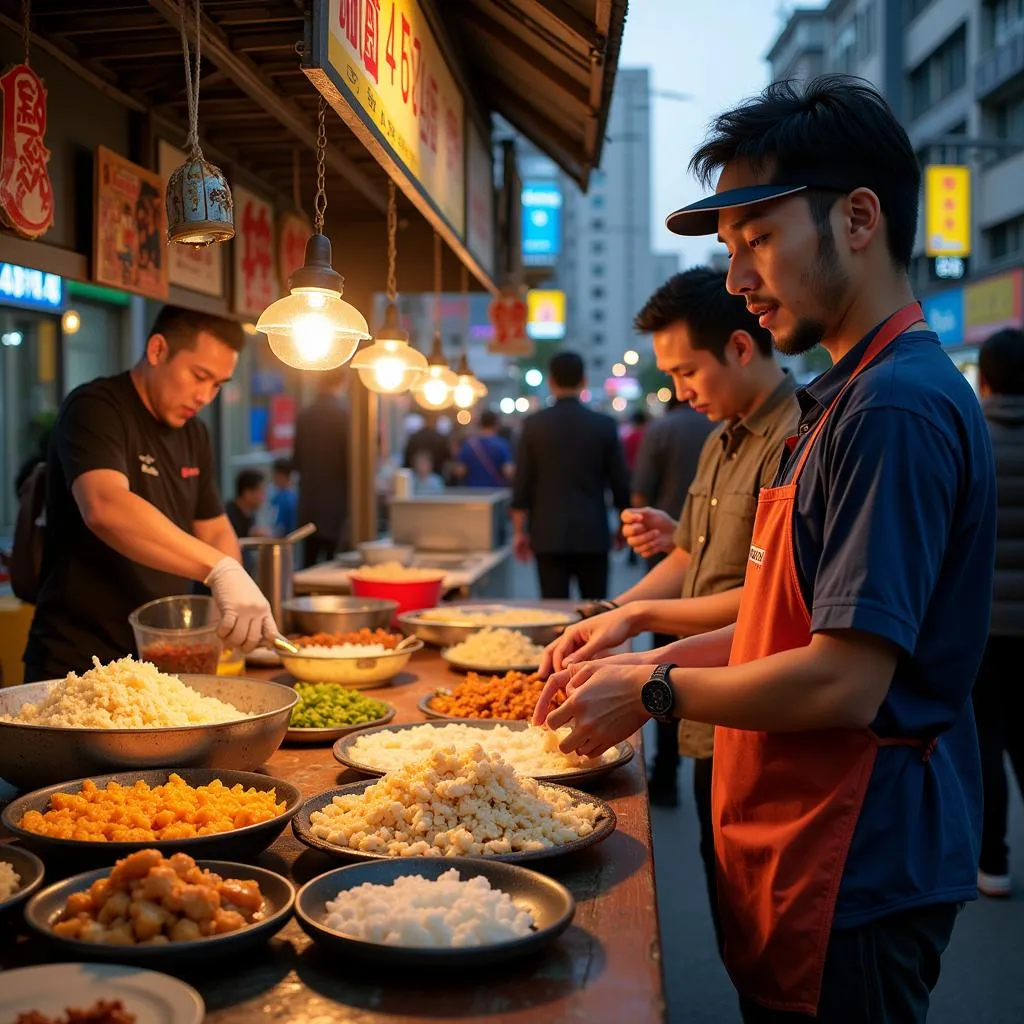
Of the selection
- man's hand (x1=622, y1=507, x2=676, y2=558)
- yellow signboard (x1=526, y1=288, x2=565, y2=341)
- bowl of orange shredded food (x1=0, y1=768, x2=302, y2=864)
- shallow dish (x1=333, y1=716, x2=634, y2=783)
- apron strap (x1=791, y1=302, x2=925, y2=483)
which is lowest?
shallow dish (x1=333, y1=716, x2=634, y2=783)

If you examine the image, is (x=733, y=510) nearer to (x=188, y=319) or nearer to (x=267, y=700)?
(x=267, y=700)

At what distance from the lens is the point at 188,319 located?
4043 millimetres

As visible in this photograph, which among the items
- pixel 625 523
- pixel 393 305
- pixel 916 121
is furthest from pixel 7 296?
pixel 916 121

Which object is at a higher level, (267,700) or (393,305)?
(393,305)

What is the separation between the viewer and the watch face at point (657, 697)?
2027 millimetres

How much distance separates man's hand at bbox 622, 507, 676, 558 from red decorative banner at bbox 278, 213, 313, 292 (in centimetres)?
296

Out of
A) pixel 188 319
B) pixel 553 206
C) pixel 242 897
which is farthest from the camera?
pixel 553 206

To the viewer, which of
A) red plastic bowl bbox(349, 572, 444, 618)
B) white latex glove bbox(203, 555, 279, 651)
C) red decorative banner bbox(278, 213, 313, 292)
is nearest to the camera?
white latex glove bbox(203, 555, 279, 651)

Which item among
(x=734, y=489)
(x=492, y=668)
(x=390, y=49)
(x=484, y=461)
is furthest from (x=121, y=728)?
(x=484, y=461)

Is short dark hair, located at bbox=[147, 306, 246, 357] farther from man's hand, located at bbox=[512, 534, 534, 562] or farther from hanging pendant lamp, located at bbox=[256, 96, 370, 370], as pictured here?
man's hand, located at bbox=[512, 534, 534, 562]

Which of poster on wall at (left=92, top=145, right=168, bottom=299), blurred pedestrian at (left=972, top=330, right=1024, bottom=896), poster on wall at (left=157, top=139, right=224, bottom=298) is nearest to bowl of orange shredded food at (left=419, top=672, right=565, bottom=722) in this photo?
poster on wall at (left=92, top=145, right=168, bottom=299)

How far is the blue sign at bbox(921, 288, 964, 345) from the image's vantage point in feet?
70.9

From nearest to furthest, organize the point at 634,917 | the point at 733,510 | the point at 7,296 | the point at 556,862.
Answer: the point at 634,917, the point at 556,862, the point at 733,510, the point at 7,296

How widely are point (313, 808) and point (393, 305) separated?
2.90 metres
